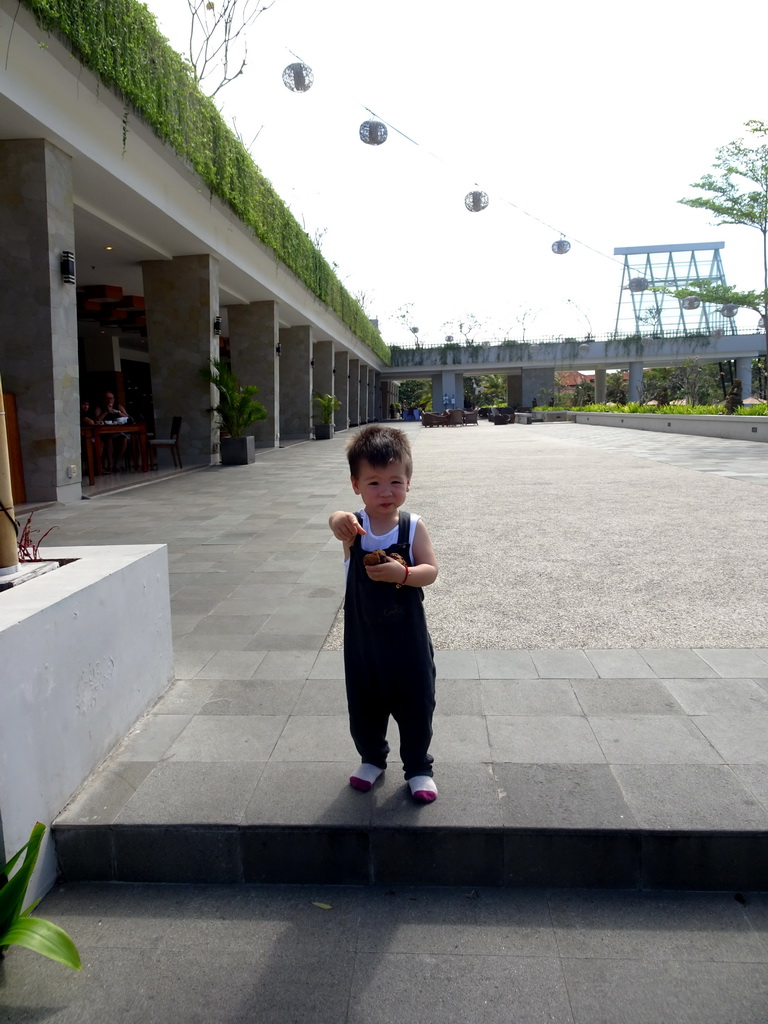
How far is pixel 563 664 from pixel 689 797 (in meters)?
1.18

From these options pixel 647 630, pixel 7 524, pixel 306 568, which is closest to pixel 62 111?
pixel 306 568

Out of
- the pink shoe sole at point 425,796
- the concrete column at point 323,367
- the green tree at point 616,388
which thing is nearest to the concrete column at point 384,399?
the green tree at point 616,388

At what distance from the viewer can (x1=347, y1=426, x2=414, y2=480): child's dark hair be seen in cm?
219

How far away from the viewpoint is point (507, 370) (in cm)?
4997

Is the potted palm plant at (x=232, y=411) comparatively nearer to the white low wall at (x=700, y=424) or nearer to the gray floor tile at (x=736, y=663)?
the gray floor tile at (x=736, y=663)

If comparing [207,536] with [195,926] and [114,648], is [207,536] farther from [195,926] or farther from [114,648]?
[195,926]

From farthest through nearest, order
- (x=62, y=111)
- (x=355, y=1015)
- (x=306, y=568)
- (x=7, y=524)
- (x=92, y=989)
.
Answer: (x=62, y=111) < (x=306, y=568) < (x=7, y=524) < (x=92, y=989) < (x=355, y=1015)

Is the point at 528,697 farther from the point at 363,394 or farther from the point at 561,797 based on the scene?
the point at 363,394

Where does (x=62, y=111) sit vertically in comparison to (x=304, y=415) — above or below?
above

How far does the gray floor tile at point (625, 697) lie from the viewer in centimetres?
288

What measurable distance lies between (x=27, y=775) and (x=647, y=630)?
2.97 metres

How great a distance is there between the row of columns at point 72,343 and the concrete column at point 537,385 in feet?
84.1

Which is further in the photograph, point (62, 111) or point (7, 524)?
point (62, 111)

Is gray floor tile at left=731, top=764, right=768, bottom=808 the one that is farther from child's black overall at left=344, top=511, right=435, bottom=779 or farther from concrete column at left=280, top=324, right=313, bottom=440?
concrete column at left=280, top=324, right=313, bottom=440
